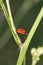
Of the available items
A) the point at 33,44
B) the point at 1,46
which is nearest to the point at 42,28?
the point at 33,44

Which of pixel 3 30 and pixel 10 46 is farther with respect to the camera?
pixel 10 46

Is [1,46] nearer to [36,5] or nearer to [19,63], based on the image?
[36,5]

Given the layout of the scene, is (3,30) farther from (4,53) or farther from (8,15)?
(8,15)

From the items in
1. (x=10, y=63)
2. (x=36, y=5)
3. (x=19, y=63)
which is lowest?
(x=10, y=63)

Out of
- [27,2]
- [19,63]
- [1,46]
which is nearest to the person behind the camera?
[19,63]

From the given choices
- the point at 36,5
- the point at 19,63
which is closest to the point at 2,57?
the point at 36,5

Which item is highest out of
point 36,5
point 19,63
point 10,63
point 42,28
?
point 19,63

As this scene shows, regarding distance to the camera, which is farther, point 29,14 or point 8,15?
point 29,14

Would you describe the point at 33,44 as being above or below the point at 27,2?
below

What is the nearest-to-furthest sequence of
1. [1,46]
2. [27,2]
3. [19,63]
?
[19,63] < [27,2] < [1,46]
